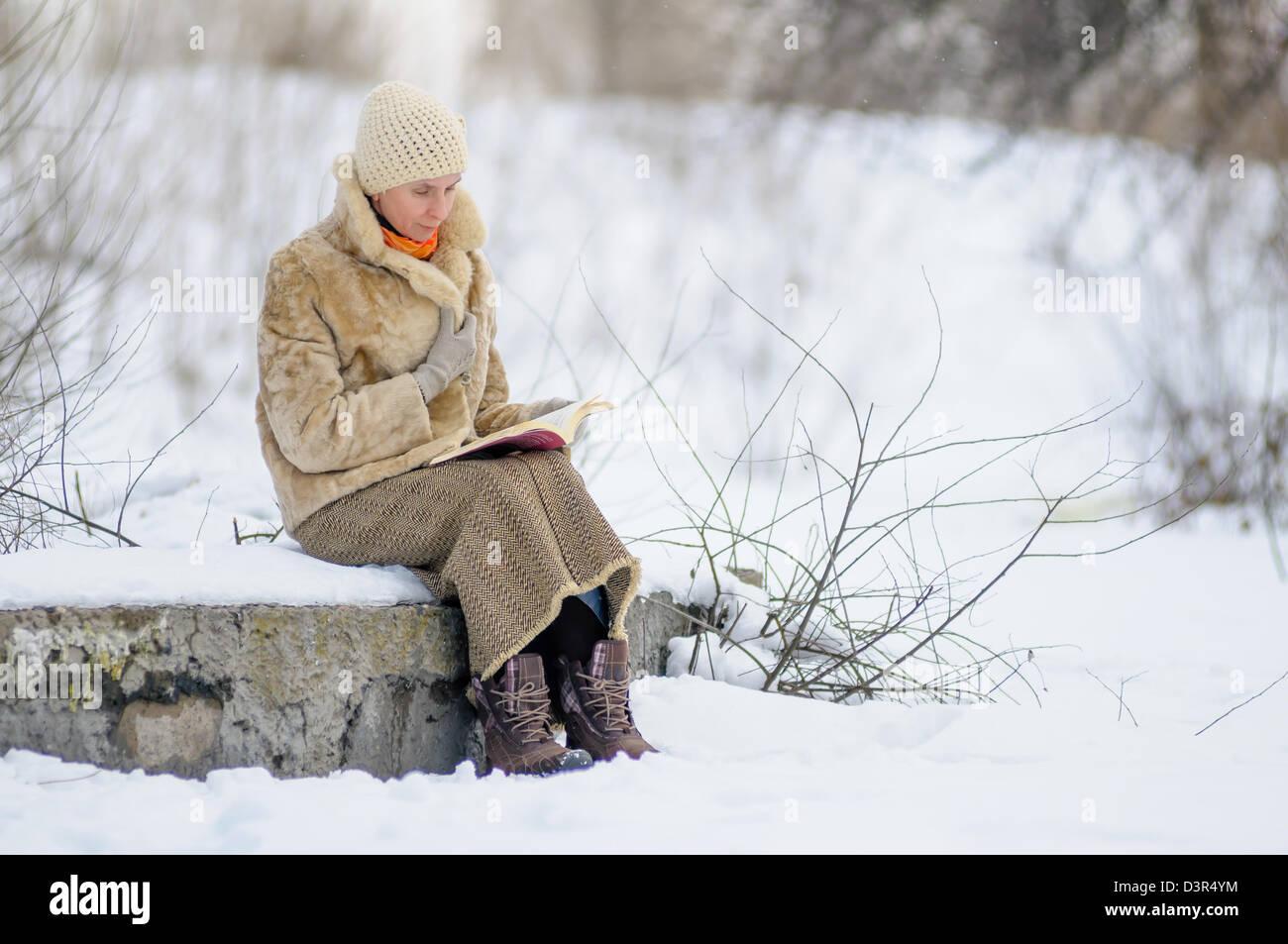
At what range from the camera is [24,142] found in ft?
14.2

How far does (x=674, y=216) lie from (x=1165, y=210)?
11.0 feet

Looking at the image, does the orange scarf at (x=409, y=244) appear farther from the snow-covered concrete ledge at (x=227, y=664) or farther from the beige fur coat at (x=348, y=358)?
Result: the snow-covered concrete ledge at (x=227, y=664)

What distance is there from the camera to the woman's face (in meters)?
2.48

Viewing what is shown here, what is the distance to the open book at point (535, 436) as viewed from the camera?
2395 mm

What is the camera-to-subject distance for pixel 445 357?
2521 mm

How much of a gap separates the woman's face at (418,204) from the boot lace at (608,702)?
102 centimetres

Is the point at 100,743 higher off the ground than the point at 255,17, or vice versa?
the point at 255,17

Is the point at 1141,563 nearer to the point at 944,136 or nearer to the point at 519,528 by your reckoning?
the point at 519,528

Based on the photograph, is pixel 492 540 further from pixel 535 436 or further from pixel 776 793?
pixel 776 793

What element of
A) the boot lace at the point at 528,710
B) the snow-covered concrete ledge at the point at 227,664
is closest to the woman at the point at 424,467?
the boot lace at the point at 528,710

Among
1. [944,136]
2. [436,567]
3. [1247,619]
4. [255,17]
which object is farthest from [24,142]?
[944,136]

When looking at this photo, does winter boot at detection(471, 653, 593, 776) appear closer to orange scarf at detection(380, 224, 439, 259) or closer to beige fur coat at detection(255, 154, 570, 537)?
beige fur coat at detection(255, 154, 570, 537)

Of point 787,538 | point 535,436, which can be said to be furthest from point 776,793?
point 787,538

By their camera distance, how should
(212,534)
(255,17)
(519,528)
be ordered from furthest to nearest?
1. (255,17)
2. (212,534)
3. (519,528)
